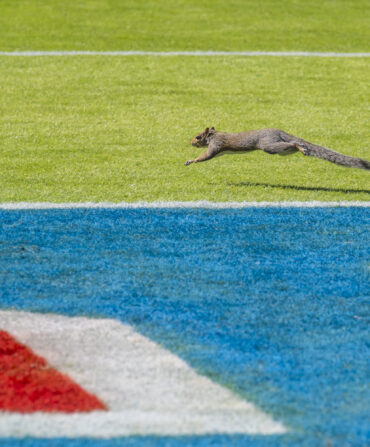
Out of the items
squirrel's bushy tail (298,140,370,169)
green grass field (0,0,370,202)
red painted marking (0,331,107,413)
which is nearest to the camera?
red painted marking (0,331,107,413)

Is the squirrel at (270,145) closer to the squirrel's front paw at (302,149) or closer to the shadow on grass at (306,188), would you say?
the squirrel's front paw at (302,149)

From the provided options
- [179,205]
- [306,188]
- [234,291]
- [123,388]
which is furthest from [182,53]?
[123,388]

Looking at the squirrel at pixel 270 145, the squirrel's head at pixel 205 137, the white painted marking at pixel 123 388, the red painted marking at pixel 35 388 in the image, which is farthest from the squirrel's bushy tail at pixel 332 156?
the red painted marking at pixel 35 388

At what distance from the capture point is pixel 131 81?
12781mm

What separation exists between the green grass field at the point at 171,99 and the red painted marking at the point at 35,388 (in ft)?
11.5

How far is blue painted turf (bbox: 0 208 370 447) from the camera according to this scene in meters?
3.75

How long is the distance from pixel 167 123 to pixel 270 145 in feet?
11.6

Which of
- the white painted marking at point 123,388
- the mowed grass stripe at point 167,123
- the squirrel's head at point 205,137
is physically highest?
the squirrel's head at point 205,137

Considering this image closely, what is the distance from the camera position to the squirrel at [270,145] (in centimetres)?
732

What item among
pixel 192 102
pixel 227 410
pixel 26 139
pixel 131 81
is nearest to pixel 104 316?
pixel 227 410
